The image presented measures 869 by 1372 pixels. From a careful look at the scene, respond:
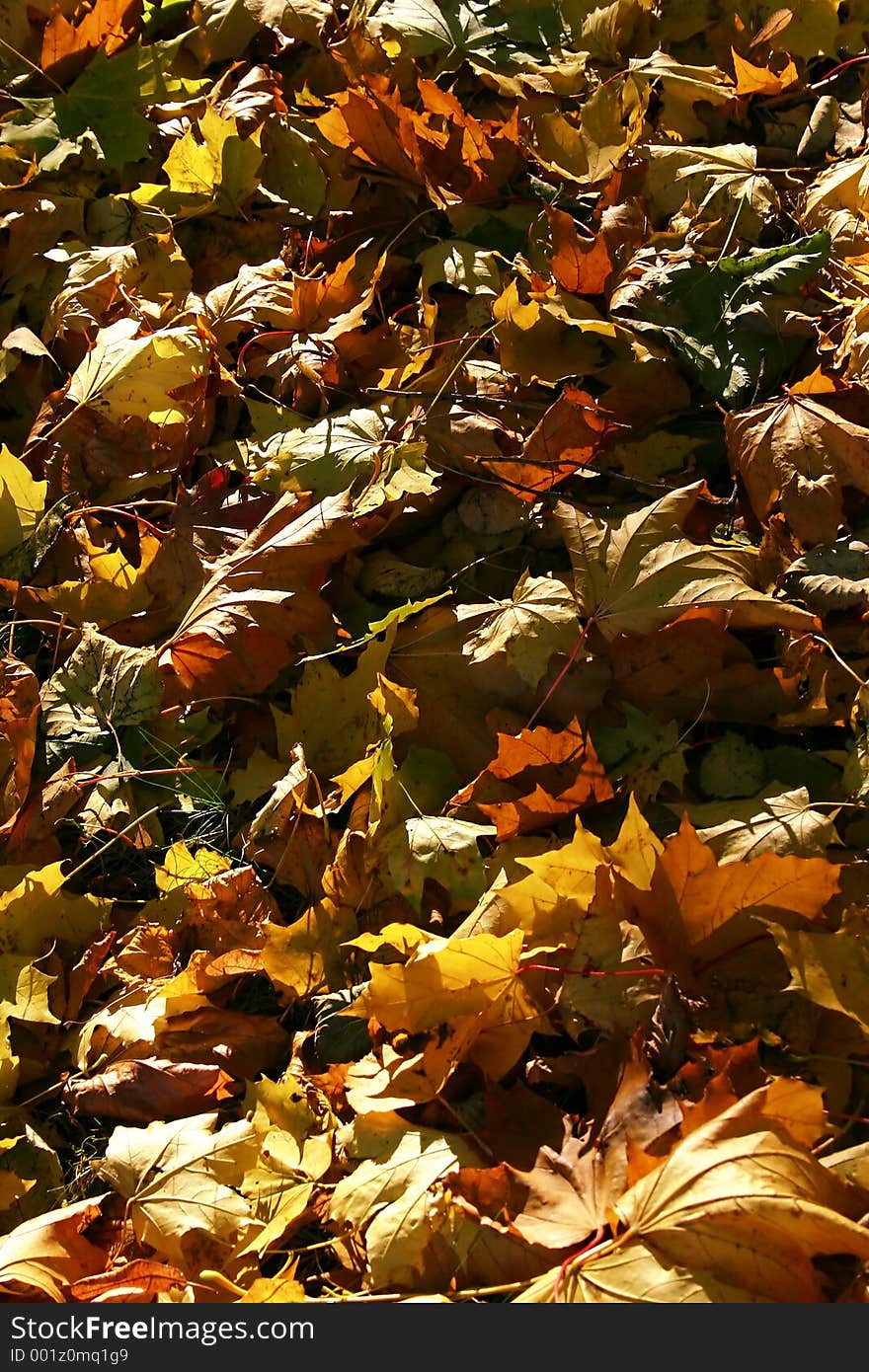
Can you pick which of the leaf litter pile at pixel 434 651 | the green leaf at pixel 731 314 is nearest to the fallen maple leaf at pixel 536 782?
the leaf litter pile at pixel 434 651

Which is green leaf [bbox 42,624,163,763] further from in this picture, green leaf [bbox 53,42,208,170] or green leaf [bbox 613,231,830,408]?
green leaf [bbox 53,42,208,170]

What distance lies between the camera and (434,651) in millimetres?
1663

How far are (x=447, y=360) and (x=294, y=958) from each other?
1021mm

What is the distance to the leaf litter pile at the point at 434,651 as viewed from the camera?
1.25m

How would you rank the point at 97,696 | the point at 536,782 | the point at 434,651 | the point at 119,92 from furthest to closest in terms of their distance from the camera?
1. the point at 119,92
2. the point at 97,696
3. the point at 434,651
4. the point at 536,782

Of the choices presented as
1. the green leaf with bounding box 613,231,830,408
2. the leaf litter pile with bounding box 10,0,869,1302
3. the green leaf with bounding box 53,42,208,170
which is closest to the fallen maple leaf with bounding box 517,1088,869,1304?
the leaf litter pile with bounding box 10,0,869,1302

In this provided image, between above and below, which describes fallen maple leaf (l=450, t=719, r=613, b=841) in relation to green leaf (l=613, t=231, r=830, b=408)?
below

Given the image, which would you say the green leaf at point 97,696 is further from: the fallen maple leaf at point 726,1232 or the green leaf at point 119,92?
the green leaf at point 119,92

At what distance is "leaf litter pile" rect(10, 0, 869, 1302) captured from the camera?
125 centimetres

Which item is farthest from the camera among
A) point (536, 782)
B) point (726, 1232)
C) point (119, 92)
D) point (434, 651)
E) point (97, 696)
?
point (119, 92)

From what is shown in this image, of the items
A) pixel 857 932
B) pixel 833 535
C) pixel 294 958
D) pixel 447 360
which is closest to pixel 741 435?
pixel 833 535

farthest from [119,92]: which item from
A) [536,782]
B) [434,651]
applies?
[536,782]

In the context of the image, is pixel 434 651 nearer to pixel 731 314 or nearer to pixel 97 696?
pixel 97 696

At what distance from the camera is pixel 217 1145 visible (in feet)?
4.48
